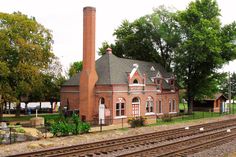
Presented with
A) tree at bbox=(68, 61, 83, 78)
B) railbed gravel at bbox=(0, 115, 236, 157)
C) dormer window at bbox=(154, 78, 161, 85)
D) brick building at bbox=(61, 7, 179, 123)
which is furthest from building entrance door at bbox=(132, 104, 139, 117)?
tree at bbox=(68, 61, 83, 78)

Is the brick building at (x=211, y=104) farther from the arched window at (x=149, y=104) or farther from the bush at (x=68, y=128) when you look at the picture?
the bush at (x=68, y=128)

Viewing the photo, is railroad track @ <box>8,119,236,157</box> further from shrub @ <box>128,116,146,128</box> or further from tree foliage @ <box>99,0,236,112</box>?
tree foliage @ <box>99,0,236,112</box>

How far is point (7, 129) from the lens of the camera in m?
26.8

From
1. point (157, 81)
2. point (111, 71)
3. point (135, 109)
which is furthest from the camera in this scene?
point (157, 81)

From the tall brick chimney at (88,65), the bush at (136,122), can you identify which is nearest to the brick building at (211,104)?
the bush at (136,122)

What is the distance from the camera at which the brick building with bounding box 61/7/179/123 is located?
40.3 meters

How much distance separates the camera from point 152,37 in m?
60.3

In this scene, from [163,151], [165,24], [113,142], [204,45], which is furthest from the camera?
[165,24]

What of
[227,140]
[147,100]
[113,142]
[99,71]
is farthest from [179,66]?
[113,142]

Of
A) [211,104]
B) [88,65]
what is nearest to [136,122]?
[88,65]

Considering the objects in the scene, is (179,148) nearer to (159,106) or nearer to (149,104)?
(149,104)

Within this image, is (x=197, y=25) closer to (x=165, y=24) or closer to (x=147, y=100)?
(x=165, y=24)

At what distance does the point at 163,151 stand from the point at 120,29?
4484 cm

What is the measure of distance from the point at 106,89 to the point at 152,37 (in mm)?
22842
